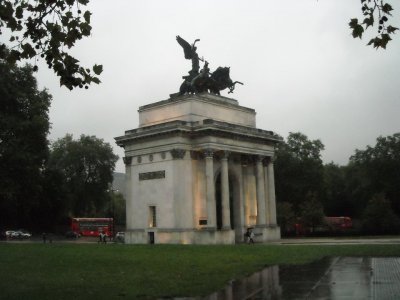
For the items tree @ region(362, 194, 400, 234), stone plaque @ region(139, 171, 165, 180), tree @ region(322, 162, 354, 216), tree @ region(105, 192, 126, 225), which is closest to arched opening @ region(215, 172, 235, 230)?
stone plaque @ region(139, 171, 165, 180)

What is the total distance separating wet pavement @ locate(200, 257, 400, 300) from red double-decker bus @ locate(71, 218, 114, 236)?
61.1 m

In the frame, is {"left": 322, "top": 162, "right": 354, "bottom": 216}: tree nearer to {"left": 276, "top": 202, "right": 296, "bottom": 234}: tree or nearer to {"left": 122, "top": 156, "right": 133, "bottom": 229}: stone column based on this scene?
{"left": 276, "top": 202, "right": 296, "bottom": 234}: tree

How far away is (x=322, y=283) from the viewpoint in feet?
47.7

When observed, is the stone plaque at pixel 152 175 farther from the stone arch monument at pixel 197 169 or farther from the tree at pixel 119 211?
the tree at pixel 119 211

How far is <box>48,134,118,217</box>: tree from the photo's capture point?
3686 inches

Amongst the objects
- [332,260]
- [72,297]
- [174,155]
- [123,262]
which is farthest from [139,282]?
[174,155]

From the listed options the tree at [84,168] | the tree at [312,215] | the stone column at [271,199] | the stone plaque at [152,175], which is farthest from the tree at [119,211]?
the stone plaque at [152,175]

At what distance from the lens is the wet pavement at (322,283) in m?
12.6

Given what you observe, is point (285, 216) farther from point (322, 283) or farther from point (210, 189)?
point (322, 283)

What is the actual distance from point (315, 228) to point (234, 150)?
27443mm

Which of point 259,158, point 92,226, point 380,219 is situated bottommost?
point 380,219

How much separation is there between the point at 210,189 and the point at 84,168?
5425 centimetres

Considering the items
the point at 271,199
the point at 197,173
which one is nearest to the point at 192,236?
the point at 197,173

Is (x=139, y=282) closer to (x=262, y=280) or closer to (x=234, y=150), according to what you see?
(x=262, y=280)
